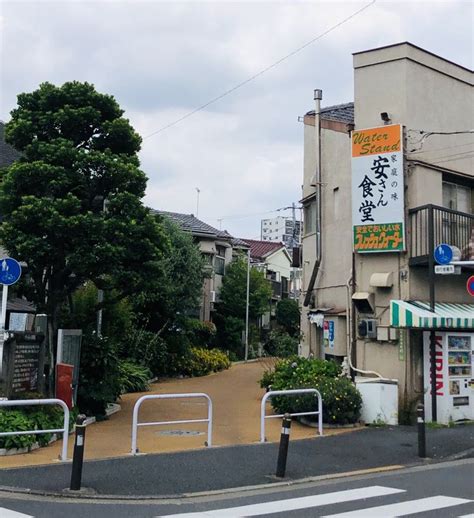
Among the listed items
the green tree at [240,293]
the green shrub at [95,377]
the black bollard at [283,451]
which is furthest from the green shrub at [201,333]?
the black bollard at [283,451]

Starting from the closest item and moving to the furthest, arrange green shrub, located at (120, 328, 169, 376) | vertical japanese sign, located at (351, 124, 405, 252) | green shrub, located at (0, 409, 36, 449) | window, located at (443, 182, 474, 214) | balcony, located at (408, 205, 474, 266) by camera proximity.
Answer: green shrub, located at (0, 409, 36, 449) → balcony, located at (408, 205, 474, 266) → vertical japanese sign, located at (351, 124, 405, 252) → window, located at (443, 182, 474, 214) → green shrub, located at (120, 328, 169, 376)

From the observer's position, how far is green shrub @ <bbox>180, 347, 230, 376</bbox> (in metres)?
27.2

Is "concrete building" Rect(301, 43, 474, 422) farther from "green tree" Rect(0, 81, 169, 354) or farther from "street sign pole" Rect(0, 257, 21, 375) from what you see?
"street sign pole" Rect(0, 257, 21, 375)

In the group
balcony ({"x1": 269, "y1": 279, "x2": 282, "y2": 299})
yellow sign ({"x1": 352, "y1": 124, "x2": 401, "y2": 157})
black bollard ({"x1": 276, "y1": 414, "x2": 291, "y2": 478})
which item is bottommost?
black bollard ({"x1": 276, "y1": 414, "x2": 291, "y2": 478})

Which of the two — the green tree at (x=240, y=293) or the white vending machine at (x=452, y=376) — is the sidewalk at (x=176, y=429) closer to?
the white vending machine at (x=452, y=376)

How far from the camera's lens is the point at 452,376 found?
15.4m

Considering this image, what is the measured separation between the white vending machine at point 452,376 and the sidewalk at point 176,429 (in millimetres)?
2697

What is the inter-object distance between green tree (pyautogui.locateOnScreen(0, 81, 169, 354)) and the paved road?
6.63m

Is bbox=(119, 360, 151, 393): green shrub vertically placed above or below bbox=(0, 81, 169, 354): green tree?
below

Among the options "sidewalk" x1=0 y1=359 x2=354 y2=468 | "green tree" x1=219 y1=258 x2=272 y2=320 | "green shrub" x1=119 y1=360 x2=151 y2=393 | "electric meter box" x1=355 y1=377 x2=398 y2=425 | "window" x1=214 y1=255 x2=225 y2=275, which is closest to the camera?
"sidewalk" x1=0 y1=359 x2=354 y2=468

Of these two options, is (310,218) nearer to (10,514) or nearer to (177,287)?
(177,287)

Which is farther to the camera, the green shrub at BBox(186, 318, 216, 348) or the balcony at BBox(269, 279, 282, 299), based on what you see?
the balcony at BBox(269, 279, 282, 299)

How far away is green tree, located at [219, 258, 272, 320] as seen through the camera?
3678cm

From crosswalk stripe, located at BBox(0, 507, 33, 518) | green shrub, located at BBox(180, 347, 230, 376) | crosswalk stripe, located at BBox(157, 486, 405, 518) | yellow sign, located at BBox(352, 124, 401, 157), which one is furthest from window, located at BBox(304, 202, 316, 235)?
crosswalk stripe, located at BBox(0, 507, 33, 518)
